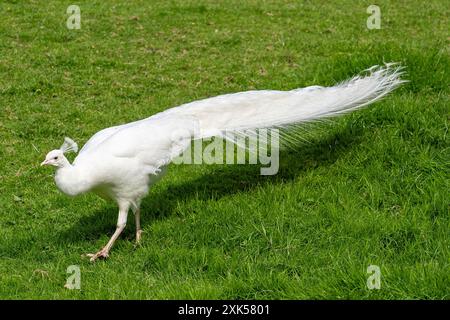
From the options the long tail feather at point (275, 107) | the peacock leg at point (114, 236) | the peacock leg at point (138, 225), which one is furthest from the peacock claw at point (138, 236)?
the long tail feather at point (275, 107)

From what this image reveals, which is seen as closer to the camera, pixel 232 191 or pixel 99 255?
pixel 99 255

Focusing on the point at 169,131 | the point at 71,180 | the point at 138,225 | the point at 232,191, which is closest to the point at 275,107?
the point at 232,191

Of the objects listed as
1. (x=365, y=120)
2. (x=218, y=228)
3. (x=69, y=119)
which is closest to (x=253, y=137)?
(x=218, y=228)

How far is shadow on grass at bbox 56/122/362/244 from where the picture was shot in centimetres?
548

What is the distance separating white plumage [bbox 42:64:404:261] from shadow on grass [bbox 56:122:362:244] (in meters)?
0.39

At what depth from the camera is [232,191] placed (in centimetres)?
574

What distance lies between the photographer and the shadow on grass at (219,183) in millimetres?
5480

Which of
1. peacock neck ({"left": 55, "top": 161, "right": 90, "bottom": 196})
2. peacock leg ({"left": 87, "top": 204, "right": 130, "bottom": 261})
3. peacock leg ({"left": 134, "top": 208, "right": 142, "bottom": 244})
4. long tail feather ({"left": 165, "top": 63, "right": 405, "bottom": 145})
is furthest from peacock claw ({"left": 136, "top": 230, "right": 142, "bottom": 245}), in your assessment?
long tail feather ({"left": 165, "top": 63, "right": 405, "bottom": 145})

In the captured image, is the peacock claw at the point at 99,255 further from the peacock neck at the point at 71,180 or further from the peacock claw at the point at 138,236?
the peacock neck at the point at 71,180

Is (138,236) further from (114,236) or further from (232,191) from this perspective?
(232,191)

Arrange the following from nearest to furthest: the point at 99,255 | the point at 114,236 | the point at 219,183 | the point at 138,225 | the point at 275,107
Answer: the point at 99,255, the point at 114,236, the point at 138,225, the point at 275,107, the point at 219,183

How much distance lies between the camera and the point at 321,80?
759 centimetres

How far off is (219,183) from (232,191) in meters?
0.26

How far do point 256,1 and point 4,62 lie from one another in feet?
16.5
